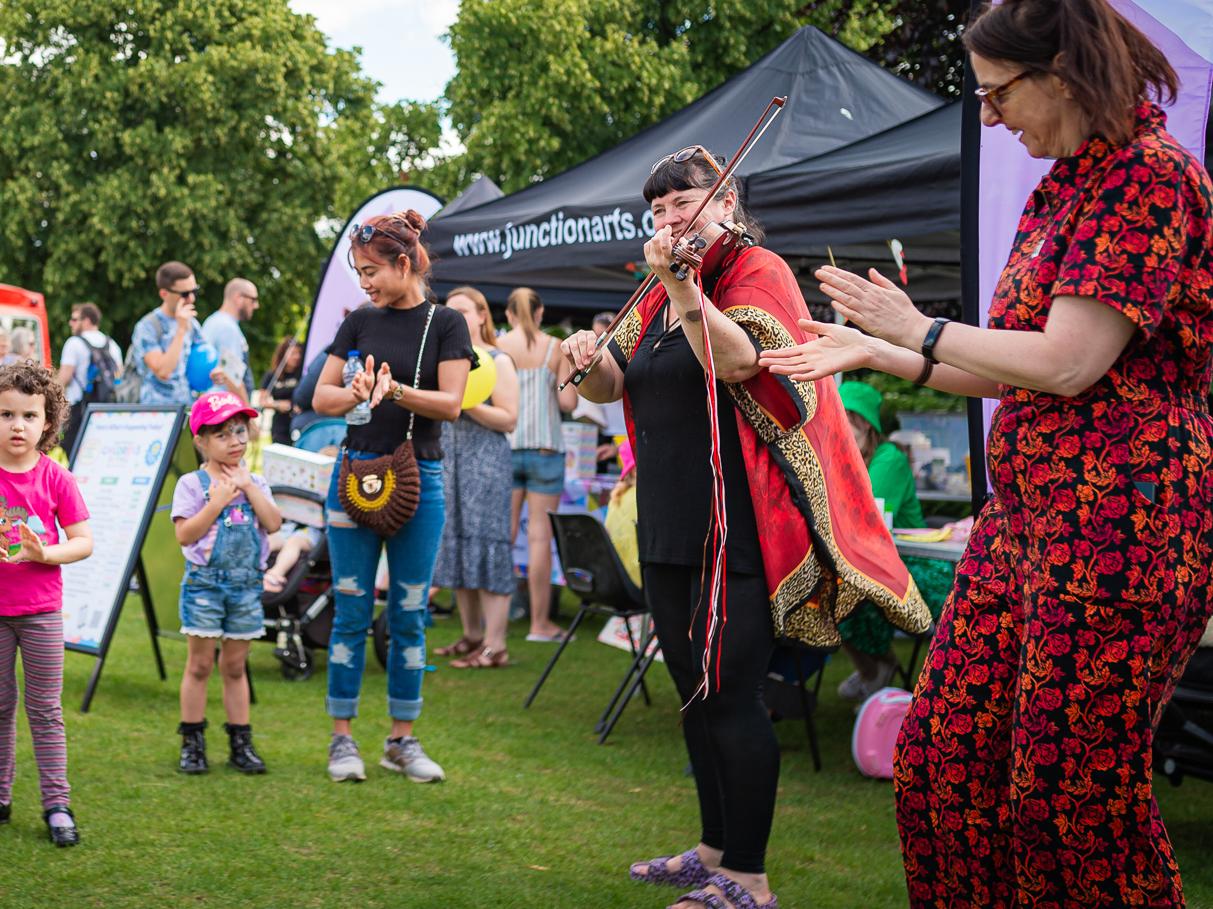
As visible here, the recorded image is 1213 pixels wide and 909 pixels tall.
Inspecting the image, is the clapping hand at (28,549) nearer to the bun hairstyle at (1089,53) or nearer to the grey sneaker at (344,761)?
the grey sneaker at (344,761)

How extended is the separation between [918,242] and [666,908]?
4681mm

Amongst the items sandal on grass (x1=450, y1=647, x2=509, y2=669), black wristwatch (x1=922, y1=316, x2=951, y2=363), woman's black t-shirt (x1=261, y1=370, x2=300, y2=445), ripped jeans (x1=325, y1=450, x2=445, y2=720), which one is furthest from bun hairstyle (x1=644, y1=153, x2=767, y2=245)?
woman's black t-shirt (x1=261, y1=370, x2=300, y2=445)

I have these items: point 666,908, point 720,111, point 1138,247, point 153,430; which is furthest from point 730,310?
point 720,111

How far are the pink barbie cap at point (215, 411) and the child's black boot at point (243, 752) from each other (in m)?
1.07

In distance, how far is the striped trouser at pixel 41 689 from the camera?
3.86 meters

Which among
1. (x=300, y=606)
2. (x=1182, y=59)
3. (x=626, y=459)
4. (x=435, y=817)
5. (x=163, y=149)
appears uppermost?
(x=163, y=149)

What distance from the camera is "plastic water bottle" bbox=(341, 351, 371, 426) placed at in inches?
172

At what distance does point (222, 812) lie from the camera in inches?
167

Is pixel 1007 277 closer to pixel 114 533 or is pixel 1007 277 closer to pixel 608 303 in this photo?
pixel 114 533

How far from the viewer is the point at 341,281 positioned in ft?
32.4

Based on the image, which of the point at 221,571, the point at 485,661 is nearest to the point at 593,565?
the point at 485,661

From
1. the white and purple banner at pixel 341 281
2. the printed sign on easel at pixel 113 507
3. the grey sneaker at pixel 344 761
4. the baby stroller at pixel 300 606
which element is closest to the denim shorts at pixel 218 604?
the grey sneaker at pixel 344 761

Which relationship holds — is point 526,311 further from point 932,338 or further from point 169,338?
point 932,338

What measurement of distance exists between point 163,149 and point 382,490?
27608 mm
